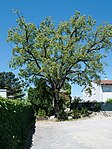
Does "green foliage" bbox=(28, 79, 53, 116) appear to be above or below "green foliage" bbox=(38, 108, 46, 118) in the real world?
above

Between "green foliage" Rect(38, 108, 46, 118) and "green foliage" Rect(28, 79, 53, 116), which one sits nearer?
"green foliage" Rect(38, 108, 46, 118)

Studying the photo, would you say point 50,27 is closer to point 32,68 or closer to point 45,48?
point 45,48

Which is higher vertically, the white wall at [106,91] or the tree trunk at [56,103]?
the white wall at [106,91]

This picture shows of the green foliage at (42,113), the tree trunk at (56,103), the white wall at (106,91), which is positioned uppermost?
the white wall at (106,91)

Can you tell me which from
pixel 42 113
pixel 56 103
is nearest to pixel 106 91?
pixel 56 103

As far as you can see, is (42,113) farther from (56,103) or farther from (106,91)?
(106,91)

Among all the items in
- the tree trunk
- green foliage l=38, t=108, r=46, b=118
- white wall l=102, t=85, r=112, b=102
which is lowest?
green foliage l=38, t=108, r=46, b=118

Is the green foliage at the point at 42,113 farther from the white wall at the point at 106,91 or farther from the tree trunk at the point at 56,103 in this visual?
the white wall at the point at 106,91

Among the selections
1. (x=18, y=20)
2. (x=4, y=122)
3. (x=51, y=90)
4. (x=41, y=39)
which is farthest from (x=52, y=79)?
(x=4, y=122)

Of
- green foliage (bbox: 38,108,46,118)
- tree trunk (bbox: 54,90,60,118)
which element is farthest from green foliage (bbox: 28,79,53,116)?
green foliage (bbox: 38,108,46,118)

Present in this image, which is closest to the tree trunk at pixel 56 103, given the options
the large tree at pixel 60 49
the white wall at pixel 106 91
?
the large tree at pixel 60 49

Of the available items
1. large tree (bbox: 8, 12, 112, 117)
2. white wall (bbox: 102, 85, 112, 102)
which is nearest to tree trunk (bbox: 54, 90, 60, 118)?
large tree (bbox: 8, 12, 112, 117)

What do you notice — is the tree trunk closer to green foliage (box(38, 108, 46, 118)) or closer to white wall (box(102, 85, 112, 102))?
green foliage (box(38, 108, 46, 118))

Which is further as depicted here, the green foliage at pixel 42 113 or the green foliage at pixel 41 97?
the green foliage at pixel 41 97
